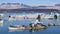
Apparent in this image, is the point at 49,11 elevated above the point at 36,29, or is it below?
above

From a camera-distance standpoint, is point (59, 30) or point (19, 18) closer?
point (59, 30)

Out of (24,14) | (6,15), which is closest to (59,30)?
(24,14)

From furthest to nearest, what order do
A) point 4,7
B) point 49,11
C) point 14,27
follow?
1. point 49,11
2. point 4,7
3. point 14,27

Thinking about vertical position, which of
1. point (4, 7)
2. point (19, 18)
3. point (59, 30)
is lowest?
point (59, 30)

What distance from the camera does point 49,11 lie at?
18.2ft

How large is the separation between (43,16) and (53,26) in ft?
2.04

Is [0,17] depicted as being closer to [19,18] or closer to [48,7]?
[19,18]

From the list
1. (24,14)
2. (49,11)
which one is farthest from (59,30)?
(24,14)

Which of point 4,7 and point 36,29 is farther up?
point 4,7

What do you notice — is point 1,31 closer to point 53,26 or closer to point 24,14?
point 24,14

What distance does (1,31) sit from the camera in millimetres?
5074

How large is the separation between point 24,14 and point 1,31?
0.88 meters

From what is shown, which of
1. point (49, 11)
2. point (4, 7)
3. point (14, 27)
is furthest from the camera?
point (49, 11)

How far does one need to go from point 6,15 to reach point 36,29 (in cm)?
111
